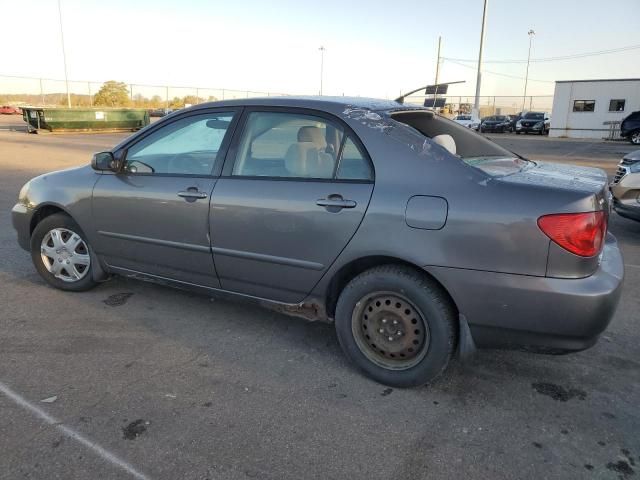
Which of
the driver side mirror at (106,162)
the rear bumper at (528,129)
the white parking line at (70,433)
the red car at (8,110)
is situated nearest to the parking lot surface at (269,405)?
the white parking line at (70,433)

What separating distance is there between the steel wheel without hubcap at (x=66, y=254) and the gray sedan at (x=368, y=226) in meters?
0.19

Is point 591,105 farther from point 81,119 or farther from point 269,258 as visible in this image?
point 269,258

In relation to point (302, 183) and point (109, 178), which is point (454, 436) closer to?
point (302, 183)

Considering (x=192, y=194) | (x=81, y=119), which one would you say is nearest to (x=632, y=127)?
(x=81, y=119)

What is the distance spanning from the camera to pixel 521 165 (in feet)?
11.0

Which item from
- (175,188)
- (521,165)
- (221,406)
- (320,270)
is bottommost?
(221,406)

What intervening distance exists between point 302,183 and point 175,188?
977 millimetres

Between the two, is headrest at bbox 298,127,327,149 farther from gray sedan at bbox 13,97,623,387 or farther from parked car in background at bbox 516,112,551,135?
parked car in background at bbox 516,112,551,135

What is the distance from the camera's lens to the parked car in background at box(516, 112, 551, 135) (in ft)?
120

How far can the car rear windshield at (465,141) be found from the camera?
10.5ft

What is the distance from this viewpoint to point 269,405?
107 inches

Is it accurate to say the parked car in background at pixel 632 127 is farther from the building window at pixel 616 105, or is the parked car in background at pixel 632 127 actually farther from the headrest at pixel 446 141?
the headrest at pixel 446 141

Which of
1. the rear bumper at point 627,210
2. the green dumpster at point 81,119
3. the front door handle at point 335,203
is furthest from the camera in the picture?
the green dumpster at point 81,119

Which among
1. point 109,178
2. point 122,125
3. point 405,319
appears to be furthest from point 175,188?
point 122,125
